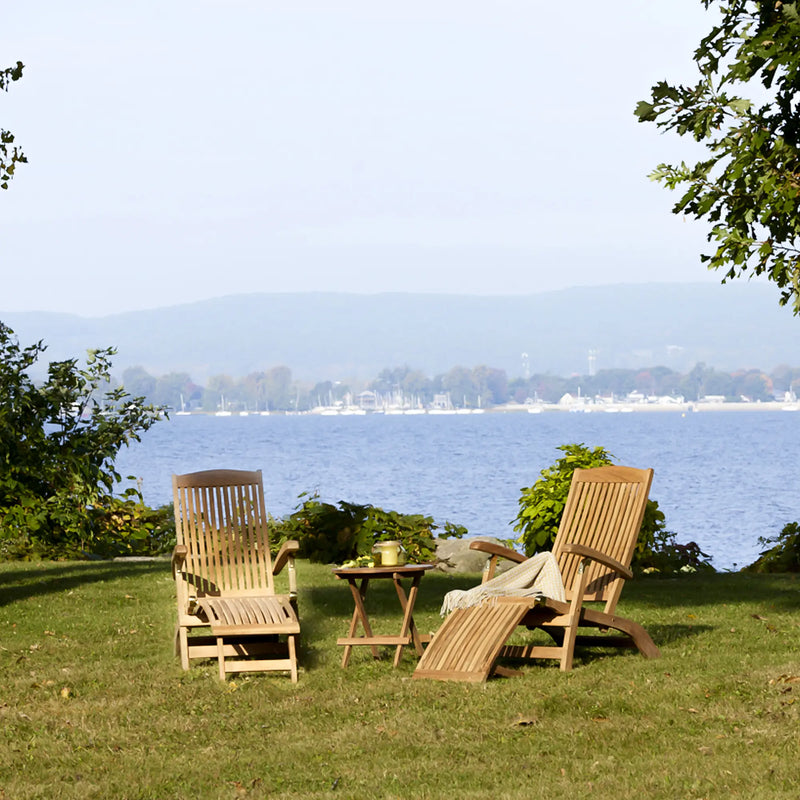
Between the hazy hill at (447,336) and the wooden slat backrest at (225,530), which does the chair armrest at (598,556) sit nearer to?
the wooden slat backrest at (225,530)

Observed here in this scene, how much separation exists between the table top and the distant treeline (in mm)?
127216

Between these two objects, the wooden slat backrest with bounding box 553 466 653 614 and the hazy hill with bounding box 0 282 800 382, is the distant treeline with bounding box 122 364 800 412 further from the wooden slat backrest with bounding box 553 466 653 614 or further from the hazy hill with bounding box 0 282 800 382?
the wooden slat backrest with bounding box 553 466 653 614

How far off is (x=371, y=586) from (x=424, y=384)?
13115cm

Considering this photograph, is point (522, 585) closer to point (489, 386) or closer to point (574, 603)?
point (574, 603)

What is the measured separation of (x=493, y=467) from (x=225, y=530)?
53423mm

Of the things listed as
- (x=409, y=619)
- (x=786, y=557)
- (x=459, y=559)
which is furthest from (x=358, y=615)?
(x=786, y=557)

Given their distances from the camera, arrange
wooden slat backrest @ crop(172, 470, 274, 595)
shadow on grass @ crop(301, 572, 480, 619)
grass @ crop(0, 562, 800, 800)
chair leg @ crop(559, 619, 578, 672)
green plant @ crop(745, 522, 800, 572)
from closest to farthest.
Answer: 1. grass @ crop(0, 562, 800, 800)
2. chair leg @ crop(559, 619, 578, 672)
3. wooden slat backrest @ crop(172, 470, 274, 595)
4. shadow on grass @ crop(301, 572, 480, 619)
5. green plant @ crop(745, 522, 800, 572)

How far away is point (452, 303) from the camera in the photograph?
195 meters

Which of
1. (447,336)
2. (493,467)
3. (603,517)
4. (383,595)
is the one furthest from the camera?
(447,336)

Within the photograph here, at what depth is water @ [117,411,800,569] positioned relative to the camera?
1453 inches

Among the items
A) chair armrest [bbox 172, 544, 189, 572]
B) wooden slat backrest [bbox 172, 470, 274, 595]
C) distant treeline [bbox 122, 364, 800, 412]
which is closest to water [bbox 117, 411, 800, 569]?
wooden slat backrest [bbox 172, 470, 274, 595]

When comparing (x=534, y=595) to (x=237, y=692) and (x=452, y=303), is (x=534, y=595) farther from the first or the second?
(x=452, y=303)

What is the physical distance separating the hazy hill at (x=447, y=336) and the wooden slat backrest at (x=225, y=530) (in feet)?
392

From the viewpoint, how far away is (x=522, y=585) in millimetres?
7035
